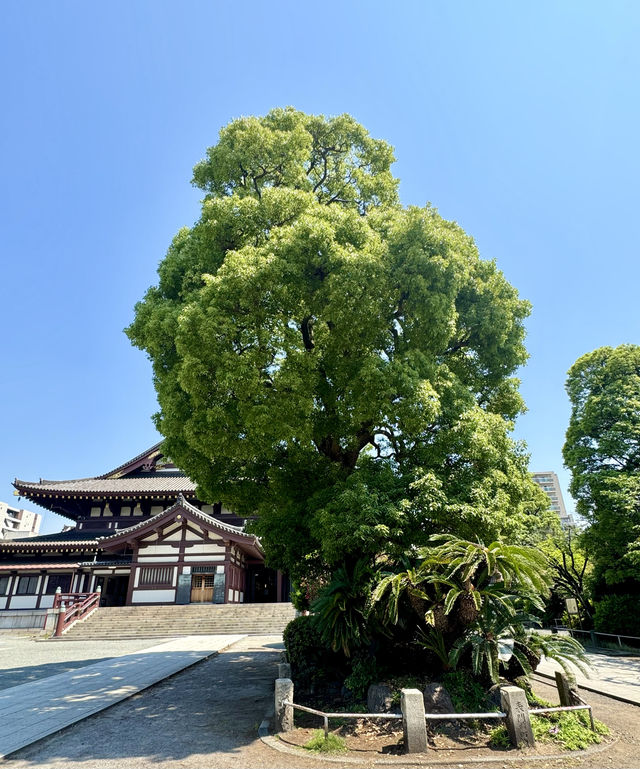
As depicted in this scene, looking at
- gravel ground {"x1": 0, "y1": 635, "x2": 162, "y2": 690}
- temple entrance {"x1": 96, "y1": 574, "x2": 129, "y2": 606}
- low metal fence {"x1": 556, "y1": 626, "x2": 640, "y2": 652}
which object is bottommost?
gravel ground {"x1": 0, "y1": 635, "x2": 162, "y2": 690}

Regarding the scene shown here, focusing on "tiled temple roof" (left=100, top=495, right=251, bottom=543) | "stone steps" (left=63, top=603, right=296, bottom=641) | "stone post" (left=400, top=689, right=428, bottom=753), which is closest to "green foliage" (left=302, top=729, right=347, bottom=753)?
"stone post" (left=400, top=689, right=428, bottom=753)

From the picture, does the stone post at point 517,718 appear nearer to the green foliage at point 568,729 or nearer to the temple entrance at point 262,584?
the green foliage at point 568,729

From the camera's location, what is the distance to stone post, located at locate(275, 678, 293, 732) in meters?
7.05

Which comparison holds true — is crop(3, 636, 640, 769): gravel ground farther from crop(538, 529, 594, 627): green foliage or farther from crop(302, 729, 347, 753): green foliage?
crop(538, 529, 594, 627): green foliage

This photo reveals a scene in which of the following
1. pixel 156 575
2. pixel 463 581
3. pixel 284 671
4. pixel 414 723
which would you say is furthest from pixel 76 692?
pixel 156 575

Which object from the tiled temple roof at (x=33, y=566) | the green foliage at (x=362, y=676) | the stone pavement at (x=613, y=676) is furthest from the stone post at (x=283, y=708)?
the tiled temple roof at (x=33, y=566)

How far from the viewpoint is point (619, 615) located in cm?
1736

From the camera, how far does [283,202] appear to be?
10961 millimetres

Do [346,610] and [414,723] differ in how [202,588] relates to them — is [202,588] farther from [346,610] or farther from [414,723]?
[414,723]

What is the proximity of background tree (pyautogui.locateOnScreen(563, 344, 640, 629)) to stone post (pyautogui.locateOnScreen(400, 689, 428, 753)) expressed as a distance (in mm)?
13141

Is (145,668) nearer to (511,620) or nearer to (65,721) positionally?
(65,721)

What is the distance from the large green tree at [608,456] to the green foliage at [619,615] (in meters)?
0.47

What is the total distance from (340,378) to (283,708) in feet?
20.0

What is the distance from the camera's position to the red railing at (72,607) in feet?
72.9
